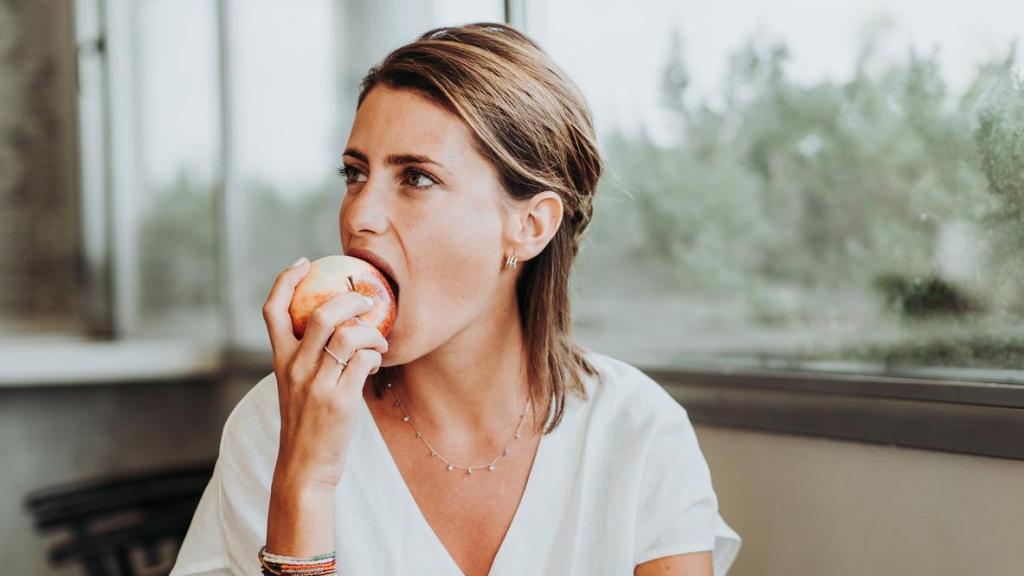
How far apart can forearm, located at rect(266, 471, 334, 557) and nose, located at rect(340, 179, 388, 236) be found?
0.31 metres

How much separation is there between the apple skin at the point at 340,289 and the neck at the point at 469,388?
0.19m

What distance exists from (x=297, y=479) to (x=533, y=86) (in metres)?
0.58

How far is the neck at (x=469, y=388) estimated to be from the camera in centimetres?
136

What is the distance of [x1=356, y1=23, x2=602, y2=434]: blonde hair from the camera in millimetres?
1233

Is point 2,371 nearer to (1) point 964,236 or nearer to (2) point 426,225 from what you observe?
(2) point 426,225

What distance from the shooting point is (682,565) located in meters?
1.23

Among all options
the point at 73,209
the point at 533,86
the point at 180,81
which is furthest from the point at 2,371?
the point at 533,86

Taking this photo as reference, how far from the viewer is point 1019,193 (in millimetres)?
1144

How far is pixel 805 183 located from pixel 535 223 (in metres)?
0.47

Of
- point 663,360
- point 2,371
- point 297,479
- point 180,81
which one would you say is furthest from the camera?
point 180,81

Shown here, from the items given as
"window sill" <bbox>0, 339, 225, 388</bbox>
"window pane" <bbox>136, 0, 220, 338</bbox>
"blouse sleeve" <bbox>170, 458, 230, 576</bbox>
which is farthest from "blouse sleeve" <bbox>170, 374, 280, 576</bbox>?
"window pane" <bbox>136, 0, 220, 338</bbox>

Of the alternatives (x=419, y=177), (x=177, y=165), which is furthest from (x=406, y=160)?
(x=177, y=165)

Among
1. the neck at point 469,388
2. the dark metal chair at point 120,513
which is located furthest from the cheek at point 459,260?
the dark metal chair at point 120,513

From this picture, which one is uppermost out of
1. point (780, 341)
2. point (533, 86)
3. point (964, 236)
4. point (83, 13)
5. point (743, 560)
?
point (83, 13)
